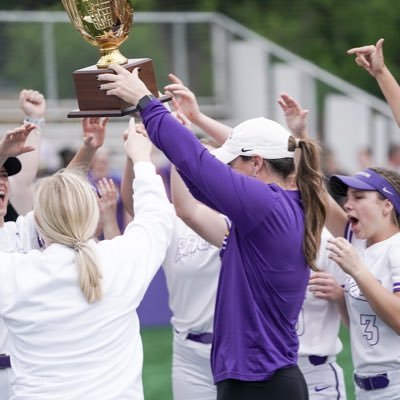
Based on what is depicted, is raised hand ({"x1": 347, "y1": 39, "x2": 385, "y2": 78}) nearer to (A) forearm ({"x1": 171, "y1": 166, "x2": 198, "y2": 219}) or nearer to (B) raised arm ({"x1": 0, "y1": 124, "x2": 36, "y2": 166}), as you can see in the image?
(A) forearm ({"x1": 171, "y1": 166, "x2": 198, "y2": 219})

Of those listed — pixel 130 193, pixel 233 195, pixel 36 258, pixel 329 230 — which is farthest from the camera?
pixel 329 230

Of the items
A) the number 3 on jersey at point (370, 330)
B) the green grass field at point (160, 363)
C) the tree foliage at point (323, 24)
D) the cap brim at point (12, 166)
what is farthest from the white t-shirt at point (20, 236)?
the tree foliage at point (323, 24)

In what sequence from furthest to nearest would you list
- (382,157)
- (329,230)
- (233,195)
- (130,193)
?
(382,157) → (329,230) → (130,193) → (233,195)

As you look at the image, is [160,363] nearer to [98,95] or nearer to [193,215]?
[193,215]

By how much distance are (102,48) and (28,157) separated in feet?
3.17

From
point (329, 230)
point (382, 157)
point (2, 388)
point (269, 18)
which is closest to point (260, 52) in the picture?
point (382, 157)

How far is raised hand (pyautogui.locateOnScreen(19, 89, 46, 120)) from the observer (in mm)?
4930

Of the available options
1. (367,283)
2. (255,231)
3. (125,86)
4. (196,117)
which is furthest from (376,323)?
(125,86)

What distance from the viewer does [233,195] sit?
147 inches

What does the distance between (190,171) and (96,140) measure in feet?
3.81

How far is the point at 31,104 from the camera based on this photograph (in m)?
4.95

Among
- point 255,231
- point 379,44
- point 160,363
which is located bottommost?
point 160,363

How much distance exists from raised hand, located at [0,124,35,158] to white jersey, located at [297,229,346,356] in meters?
1.49

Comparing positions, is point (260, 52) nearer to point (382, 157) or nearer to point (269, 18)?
point (382, 157)
